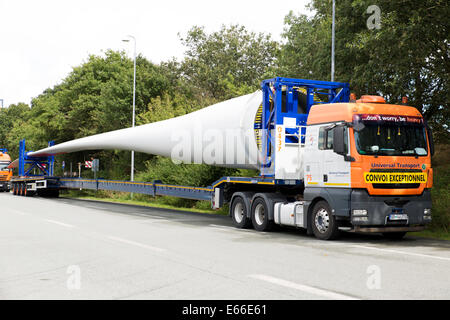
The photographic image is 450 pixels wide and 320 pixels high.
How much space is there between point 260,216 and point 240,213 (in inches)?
41.7

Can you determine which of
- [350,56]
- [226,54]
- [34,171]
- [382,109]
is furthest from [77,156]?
[382,109]

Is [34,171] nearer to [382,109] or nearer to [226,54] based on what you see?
[226,54]

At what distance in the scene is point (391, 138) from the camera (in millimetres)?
12000

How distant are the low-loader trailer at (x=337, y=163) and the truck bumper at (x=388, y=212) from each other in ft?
0.07

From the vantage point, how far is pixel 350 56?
73.3 ft

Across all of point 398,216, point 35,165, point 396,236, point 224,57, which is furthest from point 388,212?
point 224,57

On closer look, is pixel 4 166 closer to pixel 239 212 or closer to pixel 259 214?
pixel 239 212

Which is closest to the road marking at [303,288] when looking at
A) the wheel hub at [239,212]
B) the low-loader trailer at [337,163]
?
the low-loader trailer at [337,163]

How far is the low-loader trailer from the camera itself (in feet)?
38.4

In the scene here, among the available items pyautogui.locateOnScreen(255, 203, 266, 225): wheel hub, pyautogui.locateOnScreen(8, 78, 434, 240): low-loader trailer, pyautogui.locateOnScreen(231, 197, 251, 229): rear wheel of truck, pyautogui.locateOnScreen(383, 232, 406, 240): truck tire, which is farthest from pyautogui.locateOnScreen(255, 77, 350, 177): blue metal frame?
pyautogui.locateOnScreen(383, 232, 406, 240): truck tire

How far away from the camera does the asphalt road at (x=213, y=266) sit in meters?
6.50

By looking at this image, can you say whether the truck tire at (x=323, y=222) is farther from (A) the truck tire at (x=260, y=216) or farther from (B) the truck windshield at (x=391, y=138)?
(A) the truck tire at (x=260, y=216)

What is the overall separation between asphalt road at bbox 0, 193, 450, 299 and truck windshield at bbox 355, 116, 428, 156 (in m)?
2.04

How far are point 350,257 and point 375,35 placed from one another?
34.4 ft
